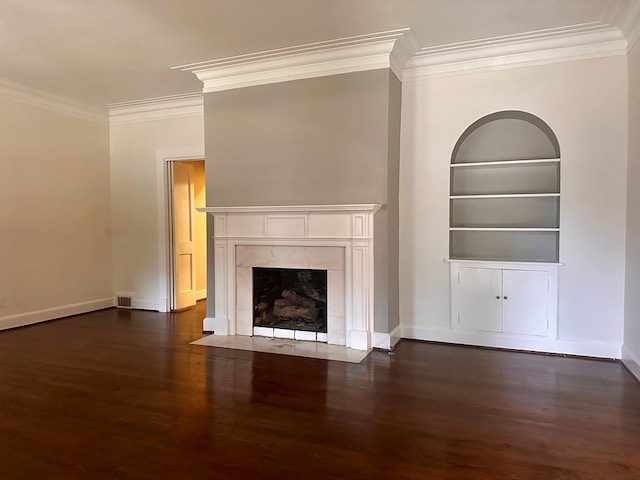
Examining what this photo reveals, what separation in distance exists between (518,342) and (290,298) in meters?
2.22

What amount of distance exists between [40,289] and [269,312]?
114 inches

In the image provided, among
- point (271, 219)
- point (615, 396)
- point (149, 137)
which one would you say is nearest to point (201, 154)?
point (149, 137)

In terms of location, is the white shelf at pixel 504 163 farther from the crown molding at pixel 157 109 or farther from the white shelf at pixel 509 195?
the crown molding at pixel 157 109

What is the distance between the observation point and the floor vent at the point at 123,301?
5853 mm

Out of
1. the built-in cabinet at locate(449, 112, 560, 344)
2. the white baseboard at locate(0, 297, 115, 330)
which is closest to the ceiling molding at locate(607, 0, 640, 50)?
the built-in cabinet at locate(449, 112, 560, 344)

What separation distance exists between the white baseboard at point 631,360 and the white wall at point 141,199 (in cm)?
498

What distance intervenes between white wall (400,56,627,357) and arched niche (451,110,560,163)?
0.16m

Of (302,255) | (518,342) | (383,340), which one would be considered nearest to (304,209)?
(302,255)

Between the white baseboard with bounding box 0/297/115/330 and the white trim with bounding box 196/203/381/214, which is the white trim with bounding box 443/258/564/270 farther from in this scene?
the white baseboard with bounding box 0/297/115/330

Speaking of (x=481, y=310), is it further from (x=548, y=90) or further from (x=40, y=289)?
(x=40, y=289)

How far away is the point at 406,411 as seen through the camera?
8.42 feet

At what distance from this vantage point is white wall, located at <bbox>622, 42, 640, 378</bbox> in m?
3.21

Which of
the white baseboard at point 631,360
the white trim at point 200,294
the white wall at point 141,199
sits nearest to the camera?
the white baseboard at point 631,360

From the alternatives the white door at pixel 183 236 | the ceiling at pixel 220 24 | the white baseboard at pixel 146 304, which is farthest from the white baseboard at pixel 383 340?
the white baseboard at pixel 146 304
